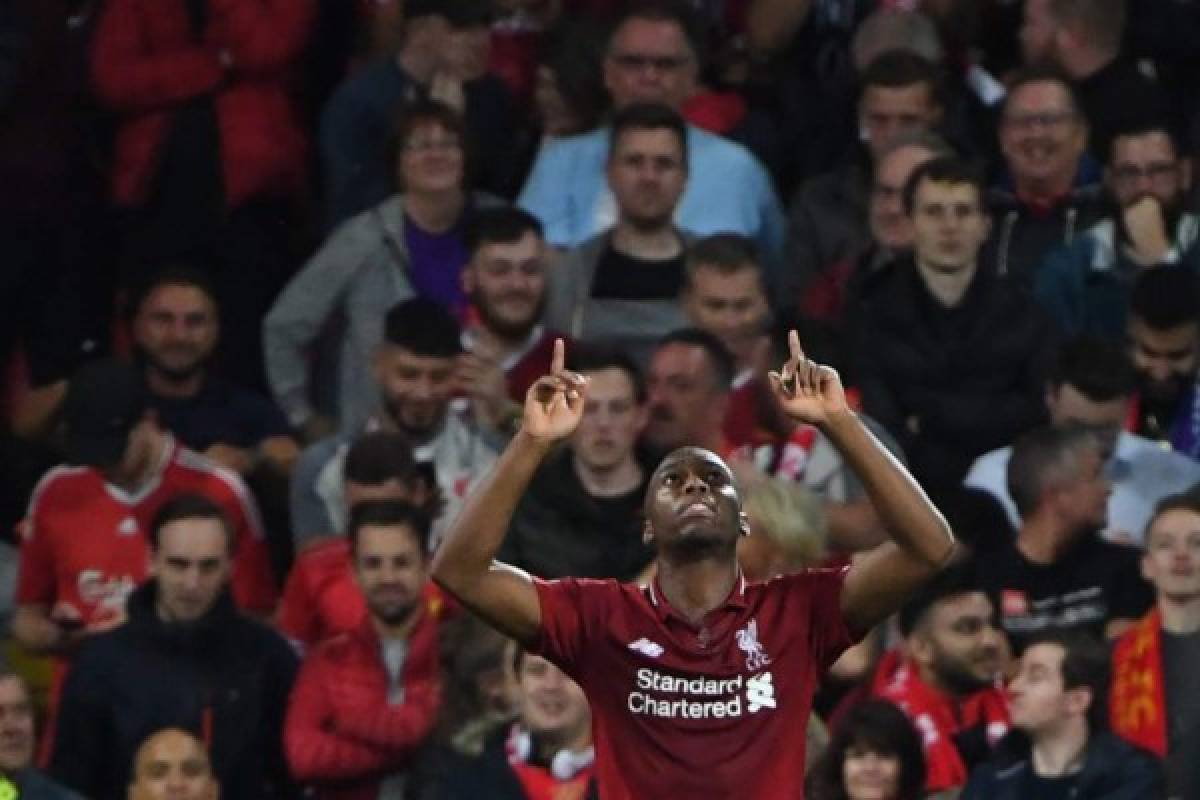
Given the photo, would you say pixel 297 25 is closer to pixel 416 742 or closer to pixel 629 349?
pixel 629 349

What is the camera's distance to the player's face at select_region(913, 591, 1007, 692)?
36.3 ft

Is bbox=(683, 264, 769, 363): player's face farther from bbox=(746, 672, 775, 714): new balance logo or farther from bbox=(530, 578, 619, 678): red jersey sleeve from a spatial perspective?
bbox=(746, 672, 775, 714): new balance logo

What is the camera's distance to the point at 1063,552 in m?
11.5

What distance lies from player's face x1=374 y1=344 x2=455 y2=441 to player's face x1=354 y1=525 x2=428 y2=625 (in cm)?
83

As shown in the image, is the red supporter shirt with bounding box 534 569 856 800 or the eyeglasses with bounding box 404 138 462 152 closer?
the red supporter shirt with bounding box 534 569 856 800

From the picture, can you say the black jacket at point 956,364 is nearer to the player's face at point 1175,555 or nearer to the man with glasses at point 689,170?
the man with glasses at point 689,170

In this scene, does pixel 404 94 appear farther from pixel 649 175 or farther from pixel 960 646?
pixel 960 646

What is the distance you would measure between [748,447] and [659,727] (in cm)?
335

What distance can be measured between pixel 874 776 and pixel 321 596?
1.93m

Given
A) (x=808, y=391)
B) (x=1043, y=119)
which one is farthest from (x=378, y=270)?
(x=808, y=391)

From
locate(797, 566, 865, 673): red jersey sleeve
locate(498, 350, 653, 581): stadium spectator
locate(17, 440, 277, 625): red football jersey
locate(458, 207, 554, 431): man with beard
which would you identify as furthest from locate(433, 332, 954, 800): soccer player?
locate(458, 207, 554, 431): man with beard

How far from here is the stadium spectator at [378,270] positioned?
1284 cm

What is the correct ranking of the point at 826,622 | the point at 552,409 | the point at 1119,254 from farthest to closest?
the point at 1119,254 < the point at 826,622 < the point at 552,409

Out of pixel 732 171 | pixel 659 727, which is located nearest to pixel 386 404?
pixel 732 171
